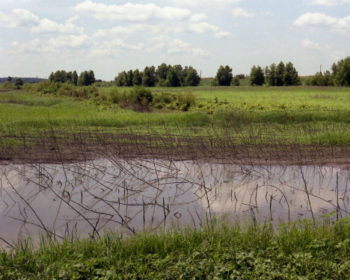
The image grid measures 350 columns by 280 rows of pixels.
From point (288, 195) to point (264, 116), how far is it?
40.4 feet

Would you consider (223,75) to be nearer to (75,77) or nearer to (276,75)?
(276,75)

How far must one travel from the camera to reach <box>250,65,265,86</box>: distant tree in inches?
2746

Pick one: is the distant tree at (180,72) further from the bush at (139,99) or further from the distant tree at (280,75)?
the bush at (139,99)

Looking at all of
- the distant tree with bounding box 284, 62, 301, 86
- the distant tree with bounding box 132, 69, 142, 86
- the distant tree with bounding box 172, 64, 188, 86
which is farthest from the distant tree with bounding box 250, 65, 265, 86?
the distant tree with bounding box 132, 69, 142, 86

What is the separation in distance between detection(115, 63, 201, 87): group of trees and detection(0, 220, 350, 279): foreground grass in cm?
6389

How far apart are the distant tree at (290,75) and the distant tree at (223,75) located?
12.1 meters

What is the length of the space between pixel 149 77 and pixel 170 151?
2341 inches

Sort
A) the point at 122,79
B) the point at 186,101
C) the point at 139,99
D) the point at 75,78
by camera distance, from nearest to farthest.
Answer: the point at 186,101 → the point at 139,99 → the point at 122,79 → the point at 75,78

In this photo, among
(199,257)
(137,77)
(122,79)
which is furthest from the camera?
(122,79)

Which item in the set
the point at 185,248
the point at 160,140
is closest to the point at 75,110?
the point at 160,140

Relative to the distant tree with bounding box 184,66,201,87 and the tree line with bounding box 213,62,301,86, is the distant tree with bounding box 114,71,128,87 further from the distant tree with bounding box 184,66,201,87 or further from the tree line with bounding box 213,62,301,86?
the tree line with bounding box 213,62,301,86

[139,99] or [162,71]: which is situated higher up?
[162,71]

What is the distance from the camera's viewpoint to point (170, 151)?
13094 mm

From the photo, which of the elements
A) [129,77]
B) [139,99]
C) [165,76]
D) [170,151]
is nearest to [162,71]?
[165,76]
